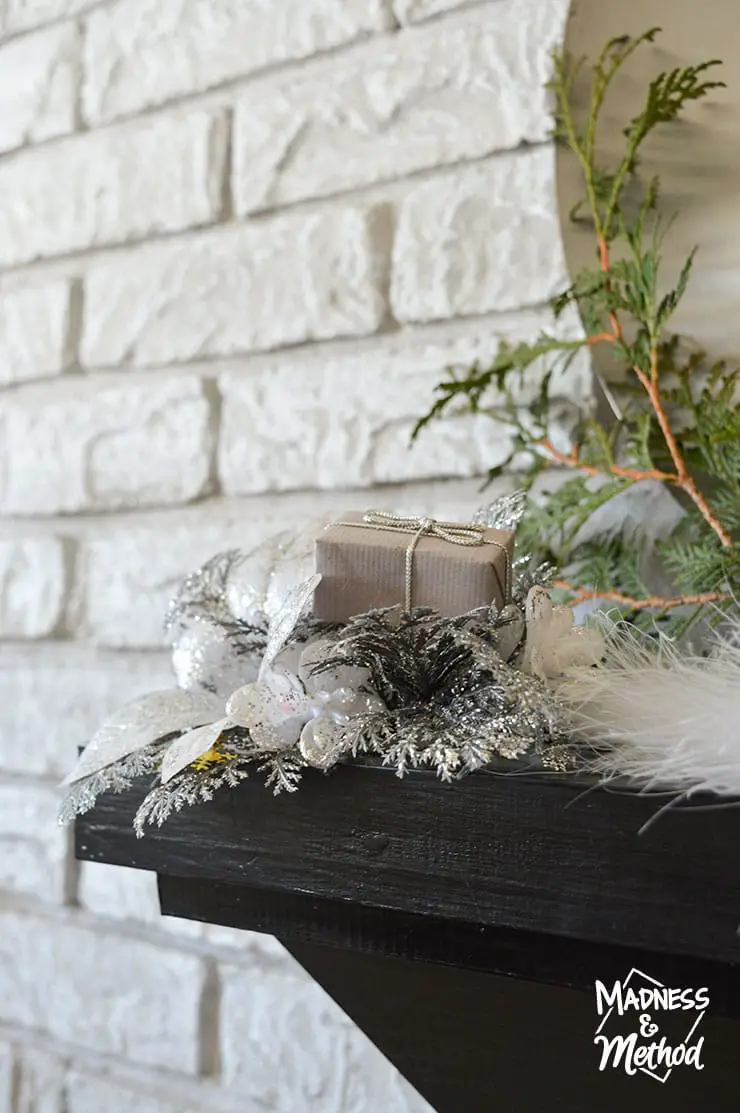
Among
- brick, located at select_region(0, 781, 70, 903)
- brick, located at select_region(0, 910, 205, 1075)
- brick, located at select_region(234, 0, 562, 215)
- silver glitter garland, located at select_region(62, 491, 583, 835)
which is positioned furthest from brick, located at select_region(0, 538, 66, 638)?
silver glitter garland, located at select_region(62, 491, 583, 835)

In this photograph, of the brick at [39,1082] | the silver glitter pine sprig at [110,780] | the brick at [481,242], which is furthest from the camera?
the brick at [39,1082]

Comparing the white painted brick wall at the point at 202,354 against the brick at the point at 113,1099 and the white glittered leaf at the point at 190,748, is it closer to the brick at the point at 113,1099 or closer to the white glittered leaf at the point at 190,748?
the brick at the point at 113,1099

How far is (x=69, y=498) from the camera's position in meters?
0.95

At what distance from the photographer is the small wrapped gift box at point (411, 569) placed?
43 cm

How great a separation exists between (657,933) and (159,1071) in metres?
0.67

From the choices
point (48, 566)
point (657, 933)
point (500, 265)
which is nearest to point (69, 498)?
point (48, 566)

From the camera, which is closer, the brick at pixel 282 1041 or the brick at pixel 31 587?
the brick at pixel 282 1041

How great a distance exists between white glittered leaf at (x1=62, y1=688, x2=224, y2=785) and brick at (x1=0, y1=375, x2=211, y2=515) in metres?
0.39

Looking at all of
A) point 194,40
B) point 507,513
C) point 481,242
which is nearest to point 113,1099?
point 507,513

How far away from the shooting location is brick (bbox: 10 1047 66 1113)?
92 centimetres

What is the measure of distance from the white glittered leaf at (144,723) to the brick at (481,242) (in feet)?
1.28

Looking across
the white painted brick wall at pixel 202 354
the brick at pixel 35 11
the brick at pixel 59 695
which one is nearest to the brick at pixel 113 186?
the white painted brick wall at pixel 202 354

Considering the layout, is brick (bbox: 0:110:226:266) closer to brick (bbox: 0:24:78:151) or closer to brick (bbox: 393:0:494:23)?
brick (bbox: 0:24:78:151)

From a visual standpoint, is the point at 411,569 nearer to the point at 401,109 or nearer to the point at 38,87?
the point at 401,109
